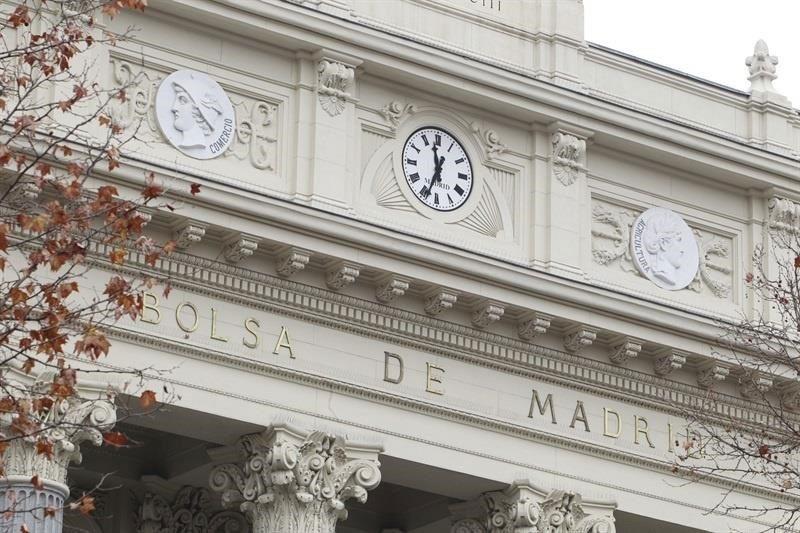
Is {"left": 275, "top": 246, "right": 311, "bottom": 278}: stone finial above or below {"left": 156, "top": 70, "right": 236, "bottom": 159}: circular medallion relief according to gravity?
below

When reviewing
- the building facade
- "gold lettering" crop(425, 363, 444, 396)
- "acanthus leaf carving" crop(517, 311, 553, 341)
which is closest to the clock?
the building facade

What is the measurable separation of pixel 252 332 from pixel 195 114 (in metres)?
3.25

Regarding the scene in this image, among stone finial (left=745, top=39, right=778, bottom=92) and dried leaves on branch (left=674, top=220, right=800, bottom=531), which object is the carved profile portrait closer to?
dried leaves on branch (left=674, top=220, right=800, bottom=531)

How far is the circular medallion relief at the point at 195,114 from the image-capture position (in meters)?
36.5

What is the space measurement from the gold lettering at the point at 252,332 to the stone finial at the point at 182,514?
444 cm

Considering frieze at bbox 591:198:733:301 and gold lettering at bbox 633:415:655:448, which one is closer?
gold lettering at bbox 633:415:655:448

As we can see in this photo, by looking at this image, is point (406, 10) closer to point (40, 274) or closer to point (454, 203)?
point (454, 203)

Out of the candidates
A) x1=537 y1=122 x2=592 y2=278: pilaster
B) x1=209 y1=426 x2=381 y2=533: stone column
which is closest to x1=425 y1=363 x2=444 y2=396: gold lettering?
x1=209 y1=426 x2=381 y2=533: stone column

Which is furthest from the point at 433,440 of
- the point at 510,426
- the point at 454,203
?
the point at 454,203

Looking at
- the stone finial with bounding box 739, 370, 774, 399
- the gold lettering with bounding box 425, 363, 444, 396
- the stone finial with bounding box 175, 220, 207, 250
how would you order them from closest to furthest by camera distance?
the stone finial with bounding box 175, 220, 207, 250 < the gold lettering with bounding box 425, 363, 444, 396 < the stone finial with bounding box 739, 370, 774, 399

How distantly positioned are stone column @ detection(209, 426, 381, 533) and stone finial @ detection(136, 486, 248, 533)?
3008 mm

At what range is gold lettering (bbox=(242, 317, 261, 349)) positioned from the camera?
3616 cm

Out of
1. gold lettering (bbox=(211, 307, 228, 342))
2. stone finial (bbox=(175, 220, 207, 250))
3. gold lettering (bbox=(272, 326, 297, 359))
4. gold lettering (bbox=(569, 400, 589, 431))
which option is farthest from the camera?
gold lettering (bbox=(569, 400, 589, 431))

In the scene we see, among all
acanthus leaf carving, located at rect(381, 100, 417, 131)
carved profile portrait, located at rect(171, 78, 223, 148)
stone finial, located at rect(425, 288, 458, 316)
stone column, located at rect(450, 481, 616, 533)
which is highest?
acanthus leaf carving, located at rect(381, 100, 417, 131)
